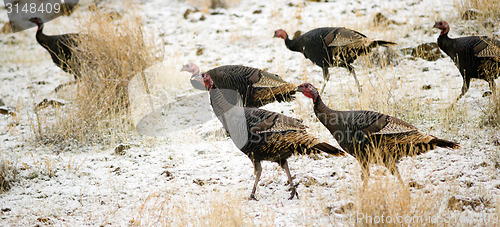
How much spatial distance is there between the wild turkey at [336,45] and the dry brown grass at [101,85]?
2.16m

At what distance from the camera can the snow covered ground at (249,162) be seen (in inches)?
124

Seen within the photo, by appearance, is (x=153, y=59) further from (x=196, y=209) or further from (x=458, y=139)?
(x=458, y=139)

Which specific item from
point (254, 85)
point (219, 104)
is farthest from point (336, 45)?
point (219, 104)

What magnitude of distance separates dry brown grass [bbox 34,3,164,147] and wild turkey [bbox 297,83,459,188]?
281 cm

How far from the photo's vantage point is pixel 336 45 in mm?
5082

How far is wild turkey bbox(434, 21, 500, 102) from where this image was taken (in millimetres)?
4230

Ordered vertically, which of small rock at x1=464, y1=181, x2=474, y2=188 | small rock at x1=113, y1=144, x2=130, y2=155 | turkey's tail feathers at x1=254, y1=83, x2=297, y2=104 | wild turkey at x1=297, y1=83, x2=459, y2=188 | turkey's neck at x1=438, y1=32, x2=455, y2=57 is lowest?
small rock at x1=113, y1=144, x2=130, y2=155

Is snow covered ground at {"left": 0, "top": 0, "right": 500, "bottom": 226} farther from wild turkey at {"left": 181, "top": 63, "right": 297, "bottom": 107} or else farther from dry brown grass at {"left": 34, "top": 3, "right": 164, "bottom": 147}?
wild turkey at {"left": 181, "top": 63, "right": 297, "bottom": 107}

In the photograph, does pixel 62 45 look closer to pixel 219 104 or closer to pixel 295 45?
pixel 295 45

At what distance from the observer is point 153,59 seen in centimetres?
598

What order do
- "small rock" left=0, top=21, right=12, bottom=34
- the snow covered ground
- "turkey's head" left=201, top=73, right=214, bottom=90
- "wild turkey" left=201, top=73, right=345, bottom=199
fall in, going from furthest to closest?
"small rock" left=0, top=21, right=12, bottom=34
"turkey's head" left=201, top=73, right=214, bottom=90
"wild turkey" left=201, top=73, right=345, bottom=199
the snow covered ground

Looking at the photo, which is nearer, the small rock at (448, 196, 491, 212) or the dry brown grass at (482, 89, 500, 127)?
the small rock at (448, 196, 491, 212)

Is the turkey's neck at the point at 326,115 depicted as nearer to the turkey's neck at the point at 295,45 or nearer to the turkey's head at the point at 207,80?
the turkey's head at the point at 207,80

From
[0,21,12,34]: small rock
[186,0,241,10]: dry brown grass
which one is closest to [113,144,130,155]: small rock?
[186,0,241,10]: dry brown grass
